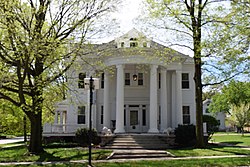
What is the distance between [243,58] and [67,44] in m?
8.84

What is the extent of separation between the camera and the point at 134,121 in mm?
26312

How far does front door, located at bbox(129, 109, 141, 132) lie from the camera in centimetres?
2614

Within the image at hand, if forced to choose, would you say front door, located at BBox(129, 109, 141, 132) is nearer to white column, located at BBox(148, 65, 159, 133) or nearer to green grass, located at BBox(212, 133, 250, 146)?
white column, located at BBox(148, 65, 159, 133)

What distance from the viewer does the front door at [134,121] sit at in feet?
85.8

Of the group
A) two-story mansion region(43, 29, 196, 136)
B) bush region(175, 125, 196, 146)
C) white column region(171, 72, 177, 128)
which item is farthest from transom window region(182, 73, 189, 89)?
bush region(175, 125, 196, 146)

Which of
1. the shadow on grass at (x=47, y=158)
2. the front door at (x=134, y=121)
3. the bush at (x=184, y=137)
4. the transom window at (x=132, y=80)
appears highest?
the transom window at (x=132, y=80)

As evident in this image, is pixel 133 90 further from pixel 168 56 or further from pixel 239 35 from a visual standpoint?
pixel 239 35

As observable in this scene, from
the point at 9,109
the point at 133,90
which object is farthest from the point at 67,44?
the point at 9,109

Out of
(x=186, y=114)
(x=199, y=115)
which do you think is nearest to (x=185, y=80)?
(x=186, y=114)

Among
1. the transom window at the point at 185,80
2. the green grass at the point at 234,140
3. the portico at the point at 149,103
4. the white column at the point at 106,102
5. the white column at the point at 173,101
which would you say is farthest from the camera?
the green grass at the point at 234,140

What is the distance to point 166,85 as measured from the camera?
2672cm

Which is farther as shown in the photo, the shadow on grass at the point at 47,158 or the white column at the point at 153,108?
the white column at the point at 153,108

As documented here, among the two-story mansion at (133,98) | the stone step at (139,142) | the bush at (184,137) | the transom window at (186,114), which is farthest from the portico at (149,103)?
the stone step at (139,142)

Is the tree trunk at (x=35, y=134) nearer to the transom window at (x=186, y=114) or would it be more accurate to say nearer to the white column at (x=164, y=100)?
Answer: the white column at (x=164, y=100)
